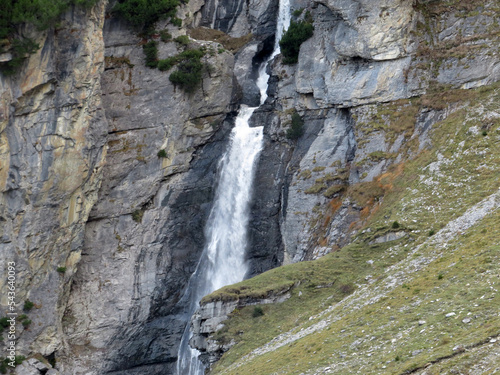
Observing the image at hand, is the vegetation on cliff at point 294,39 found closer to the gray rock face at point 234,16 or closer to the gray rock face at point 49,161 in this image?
the gray rock face at point 234,16

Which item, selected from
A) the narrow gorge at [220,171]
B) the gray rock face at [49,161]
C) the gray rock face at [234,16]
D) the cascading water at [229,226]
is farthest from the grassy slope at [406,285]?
the gray rock face at [234,16]

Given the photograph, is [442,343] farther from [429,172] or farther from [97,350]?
[97,350]

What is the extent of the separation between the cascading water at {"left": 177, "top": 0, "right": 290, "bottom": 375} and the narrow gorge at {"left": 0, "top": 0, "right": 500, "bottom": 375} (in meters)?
0.19

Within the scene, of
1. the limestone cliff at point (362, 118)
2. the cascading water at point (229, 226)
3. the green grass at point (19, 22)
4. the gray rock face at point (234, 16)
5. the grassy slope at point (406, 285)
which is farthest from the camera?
the gray rock face at point (234, 16)

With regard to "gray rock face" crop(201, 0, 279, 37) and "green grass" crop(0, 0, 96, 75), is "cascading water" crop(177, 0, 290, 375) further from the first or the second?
"green grass" crop(0, 0, 96, 75)

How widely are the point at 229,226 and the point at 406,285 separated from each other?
2799cm

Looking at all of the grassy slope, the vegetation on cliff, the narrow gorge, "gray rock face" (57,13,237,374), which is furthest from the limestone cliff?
"gray rock face" (57,13,237,374)

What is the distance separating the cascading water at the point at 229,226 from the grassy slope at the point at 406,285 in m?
12.1

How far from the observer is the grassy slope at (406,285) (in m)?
29.3

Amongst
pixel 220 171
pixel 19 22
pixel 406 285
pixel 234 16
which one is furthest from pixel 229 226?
pixel 234 16

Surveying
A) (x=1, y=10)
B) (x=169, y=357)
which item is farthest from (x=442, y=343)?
(x=1, y=10)

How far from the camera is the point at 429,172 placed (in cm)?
5038

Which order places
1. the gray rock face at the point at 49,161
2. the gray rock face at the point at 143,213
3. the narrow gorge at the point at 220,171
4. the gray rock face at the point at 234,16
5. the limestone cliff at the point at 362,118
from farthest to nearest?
the gray rock face at the point at 234,16 → the gray rock face at the point at 143,213 → the gray rock face at the point at 49,161 → the limestone cliff at the point at 362,118 → the narrow gorge at the point at 220,171

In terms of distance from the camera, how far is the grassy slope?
29.3m
